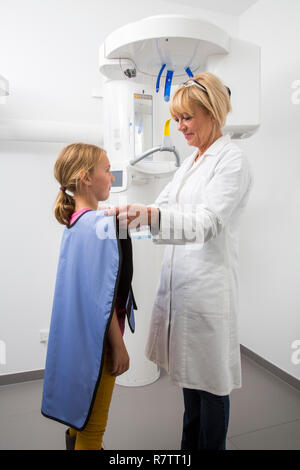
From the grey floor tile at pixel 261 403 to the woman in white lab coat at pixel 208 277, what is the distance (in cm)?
58

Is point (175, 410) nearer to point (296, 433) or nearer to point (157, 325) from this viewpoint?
point (296, 433)

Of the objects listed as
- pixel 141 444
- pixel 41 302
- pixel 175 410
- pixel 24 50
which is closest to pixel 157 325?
pixel 141 444

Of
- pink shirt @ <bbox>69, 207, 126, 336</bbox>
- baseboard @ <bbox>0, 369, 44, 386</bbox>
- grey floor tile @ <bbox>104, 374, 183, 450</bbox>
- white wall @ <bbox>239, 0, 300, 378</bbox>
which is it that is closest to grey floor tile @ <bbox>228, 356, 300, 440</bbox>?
white wall @ <bbox>239, 0, 300, 378</bbox>

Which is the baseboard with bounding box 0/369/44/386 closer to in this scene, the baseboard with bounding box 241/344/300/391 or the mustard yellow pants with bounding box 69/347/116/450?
the mustard yellow pants with bounding box 69/347/116/450

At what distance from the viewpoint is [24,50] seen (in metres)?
1.89

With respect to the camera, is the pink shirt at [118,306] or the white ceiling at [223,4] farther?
the white ceiling at [223,4]

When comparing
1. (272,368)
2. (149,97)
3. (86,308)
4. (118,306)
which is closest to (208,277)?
(118,306)

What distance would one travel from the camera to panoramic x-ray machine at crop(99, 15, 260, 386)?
134 centimetres

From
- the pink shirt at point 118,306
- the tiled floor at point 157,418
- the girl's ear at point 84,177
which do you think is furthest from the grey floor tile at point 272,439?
the girl's ear at point 84,177

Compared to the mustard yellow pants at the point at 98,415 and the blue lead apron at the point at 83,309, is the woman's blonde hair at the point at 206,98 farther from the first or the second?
the mustard yellow pants at the point at 98,415

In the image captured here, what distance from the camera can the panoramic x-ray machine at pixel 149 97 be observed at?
1341 mm

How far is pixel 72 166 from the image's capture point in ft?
3.32
